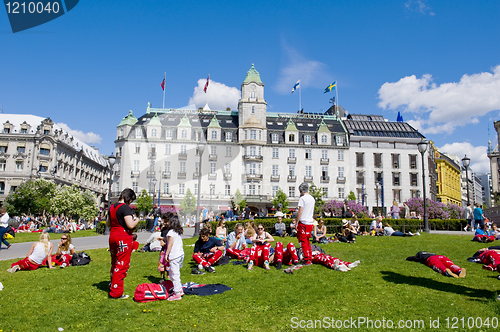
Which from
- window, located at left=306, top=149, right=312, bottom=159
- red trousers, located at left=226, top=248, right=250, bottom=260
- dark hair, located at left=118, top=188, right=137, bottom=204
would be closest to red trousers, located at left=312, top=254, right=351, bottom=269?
red trousers, located at left=226, top=248, right=250, bottom=260

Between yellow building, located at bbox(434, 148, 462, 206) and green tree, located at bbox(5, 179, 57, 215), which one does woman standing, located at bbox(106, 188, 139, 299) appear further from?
yellow building, located at bbox(434, 148, 462, 206)

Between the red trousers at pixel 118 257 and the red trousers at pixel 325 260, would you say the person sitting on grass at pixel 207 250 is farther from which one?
the red trousers at pixel 118 257

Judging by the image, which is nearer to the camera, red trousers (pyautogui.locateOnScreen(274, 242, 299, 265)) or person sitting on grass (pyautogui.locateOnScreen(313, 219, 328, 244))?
red trousers (pyautogui.locateOnScreen(274, 242, 299, 265))

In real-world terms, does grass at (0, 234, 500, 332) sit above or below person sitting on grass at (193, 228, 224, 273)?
below

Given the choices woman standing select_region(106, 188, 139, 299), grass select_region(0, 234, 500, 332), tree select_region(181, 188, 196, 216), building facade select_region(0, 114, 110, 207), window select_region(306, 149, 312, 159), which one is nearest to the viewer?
grass select_region(0, 234, 500, 332)

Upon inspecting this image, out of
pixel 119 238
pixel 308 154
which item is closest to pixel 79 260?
pixel 119 238

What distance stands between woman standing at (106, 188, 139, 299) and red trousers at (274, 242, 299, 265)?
4134mm

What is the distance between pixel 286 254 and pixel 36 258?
23.7 ft

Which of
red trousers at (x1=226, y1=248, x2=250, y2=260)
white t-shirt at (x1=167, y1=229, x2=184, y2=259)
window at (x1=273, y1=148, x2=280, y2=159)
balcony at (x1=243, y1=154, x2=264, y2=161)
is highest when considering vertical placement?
window at (x1=273, y1=148, x2=280, y2=159)

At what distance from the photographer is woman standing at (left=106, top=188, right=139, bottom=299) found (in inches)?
259

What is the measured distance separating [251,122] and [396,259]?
5076 cm

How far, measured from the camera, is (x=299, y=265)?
9039 millimetres

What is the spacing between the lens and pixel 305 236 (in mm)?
9086

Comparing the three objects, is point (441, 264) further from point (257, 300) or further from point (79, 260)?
point (79, 260)
